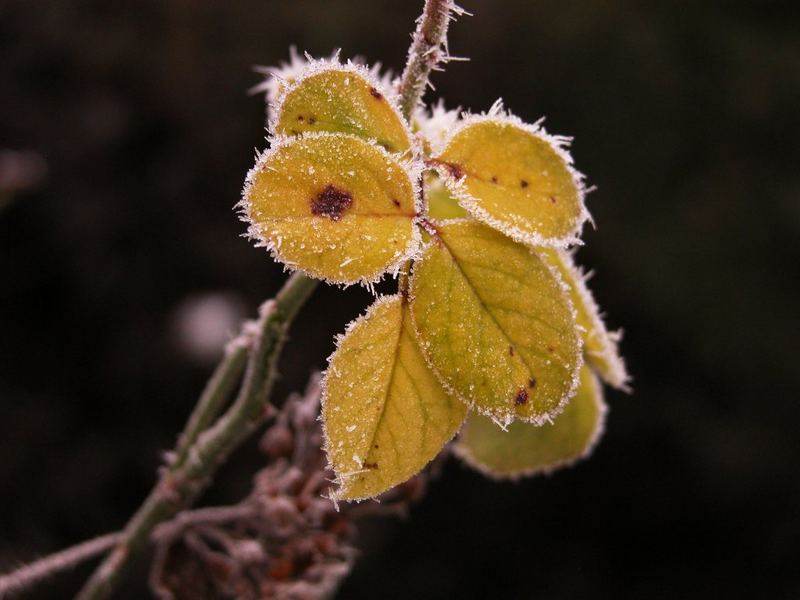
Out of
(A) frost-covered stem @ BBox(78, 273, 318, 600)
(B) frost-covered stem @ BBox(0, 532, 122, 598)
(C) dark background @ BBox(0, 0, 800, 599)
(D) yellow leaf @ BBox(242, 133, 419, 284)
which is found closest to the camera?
(D) yellow leaf @ BBox(242, 133, 419, 284)

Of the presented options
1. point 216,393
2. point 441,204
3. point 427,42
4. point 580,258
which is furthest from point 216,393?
point 580,258

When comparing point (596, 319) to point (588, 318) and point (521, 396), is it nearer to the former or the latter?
point (588, 318)

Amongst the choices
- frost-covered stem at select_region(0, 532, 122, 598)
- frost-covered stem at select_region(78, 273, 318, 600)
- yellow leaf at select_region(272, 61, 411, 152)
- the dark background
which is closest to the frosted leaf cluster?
yellow leaf at select_region(272, 61, 411, 152)

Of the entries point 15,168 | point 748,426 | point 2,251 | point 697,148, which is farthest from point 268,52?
point 748,426

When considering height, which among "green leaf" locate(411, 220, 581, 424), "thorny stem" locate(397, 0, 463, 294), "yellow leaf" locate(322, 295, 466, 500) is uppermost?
"thorny stem" locate(397, 0, 463, 294)

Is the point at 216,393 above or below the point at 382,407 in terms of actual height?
below

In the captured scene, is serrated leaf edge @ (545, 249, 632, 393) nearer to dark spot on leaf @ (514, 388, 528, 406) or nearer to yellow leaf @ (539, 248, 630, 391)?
yellow leaf @ (539, 248, 630, 391)

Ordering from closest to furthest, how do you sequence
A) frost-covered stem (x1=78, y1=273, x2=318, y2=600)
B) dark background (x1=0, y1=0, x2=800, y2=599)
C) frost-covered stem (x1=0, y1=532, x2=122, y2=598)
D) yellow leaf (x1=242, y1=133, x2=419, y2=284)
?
yellow leaf (x1=242, y1=133, x2=419, y2=284) → frost-covered stem (x1=78, y1=273, x2=318, y2=600) → frost-covered stem (x1=0, y1=532, x2=122, y2=598) → dark background (x1=0, y1=0, x2=800, y2=599)
